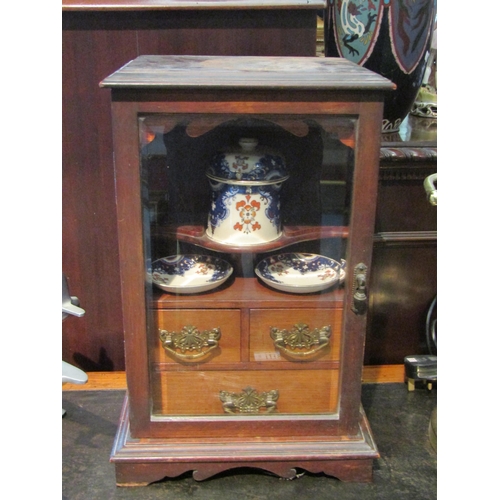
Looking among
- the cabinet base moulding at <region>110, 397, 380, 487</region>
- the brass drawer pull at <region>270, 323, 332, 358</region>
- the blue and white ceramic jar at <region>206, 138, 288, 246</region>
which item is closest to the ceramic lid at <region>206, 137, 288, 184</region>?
the blue and white ceramic jar at <region>206, 138, 288, 246</region>

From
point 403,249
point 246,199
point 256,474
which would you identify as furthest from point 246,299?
point 403,249

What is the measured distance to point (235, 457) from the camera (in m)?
0.82

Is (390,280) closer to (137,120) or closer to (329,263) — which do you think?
(329,263)

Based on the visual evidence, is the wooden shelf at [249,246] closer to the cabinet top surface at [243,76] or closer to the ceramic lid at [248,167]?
the ceramic lid at [248,167]

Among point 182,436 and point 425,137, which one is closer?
point 182,436

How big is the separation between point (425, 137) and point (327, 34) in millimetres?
282

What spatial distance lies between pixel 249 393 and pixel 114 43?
612mm

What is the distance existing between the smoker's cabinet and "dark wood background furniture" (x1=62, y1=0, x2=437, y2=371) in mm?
105

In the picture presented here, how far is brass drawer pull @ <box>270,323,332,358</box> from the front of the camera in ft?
2.66

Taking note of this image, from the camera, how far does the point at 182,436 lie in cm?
83

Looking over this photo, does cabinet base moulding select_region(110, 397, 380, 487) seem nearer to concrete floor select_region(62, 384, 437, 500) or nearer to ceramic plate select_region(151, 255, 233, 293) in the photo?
concrete floor select_region(62, 384, 437, 500)

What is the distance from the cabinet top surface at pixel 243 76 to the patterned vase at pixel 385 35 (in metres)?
0.18

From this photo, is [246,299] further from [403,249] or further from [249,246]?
[403,249]

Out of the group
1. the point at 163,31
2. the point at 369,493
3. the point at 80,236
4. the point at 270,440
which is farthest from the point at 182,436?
the point at 163,31
